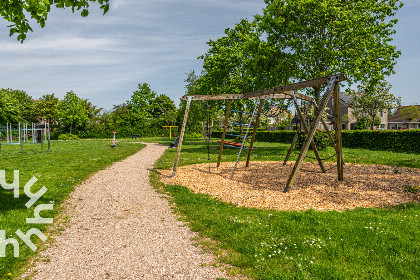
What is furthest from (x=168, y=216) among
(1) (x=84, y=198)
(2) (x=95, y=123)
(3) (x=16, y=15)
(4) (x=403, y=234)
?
(2) (x=95, y=123)

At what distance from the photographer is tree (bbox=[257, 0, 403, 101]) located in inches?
688

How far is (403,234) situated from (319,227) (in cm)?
149

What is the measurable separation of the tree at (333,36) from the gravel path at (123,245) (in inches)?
555

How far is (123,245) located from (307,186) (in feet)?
22.1

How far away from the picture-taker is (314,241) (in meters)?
5.09

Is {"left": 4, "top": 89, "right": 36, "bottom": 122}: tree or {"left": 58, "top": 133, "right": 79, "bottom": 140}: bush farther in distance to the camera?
{"left": 4, "top": 89, "right": 36, "bottom": 122}: tree

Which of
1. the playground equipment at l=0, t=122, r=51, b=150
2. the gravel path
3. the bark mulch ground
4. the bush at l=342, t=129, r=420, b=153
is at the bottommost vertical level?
the gravel path

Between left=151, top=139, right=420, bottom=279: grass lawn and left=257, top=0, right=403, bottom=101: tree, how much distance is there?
1256 centimetres

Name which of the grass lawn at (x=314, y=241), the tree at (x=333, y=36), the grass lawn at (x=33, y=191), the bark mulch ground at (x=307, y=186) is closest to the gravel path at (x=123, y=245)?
the grass lawn at (x=33, y=191)

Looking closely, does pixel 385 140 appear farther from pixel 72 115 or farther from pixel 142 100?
pixel 142 100

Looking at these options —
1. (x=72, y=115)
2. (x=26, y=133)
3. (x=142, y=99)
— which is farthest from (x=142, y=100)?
(x=26, y=133)

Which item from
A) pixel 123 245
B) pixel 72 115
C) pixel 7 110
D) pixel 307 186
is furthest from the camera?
pixel 72 115

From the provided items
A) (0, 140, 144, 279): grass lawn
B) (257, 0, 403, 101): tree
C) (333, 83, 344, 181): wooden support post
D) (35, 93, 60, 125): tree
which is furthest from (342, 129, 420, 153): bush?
(35, 93, 60, 125): tree

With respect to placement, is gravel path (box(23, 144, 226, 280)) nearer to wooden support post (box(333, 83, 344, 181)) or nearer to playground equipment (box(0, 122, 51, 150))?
wooden support post (box(333, 83, 344, 181))
